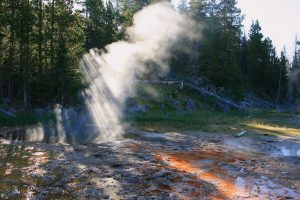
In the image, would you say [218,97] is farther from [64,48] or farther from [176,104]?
[64,48]

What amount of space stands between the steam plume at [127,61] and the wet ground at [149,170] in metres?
10.2

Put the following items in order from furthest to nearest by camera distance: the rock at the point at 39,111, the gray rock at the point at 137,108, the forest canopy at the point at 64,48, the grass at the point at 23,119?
the gray rock at the point at 137,108
the forest canopy at the point at 64,48
the rock at the point at 39,111
the grass at the point at 23,119

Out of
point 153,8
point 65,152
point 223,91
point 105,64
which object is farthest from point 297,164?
point 153,8

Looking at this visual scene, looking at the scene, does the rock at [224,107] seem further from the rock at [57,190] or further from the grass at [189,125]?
the rock at [57,190]

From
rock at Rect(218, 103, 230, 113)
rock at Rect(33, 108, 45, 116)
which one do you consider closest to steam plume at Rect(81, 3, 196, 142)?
rock at Rect(33, 108, 45, 116)

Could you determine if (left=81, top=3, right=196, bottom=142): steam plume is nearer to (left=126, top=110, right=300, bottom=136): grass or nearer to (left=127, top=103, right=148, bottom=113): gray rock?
(left=127, top=103, right=148, bottom=113): gray rock

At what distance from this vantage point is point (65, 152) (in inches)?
682

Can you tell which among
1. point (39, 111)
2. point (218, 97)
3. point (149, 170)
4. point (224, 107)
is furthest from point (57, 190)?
point (218, 97)

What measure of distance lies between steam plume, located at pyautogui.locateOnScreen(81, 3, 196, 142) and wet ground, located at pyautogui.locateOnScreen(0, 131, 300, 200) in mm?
10209

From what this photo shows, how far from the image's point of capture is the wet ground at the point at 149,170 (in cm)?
1140

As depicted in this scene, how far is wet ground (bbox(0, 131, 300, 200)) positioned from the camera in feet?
37.4

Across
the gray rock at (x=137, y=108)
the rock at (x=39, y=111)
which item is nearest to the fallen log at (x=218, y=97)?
the gray rock at (x=137, y=108)

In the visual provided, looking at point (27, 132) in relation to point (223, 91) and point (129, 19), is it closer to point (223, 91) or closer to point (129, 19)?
point (129, 19)

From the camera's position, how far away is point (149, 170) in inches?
566
